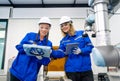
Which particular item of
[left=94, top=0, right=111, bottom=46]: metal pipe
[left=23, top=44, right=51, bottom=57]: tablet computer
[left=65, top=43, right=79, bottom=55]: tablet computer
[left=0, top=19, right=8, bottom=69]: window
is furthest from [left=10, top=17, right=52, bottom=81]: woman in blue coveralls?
[left=0, top=19, right=8, bottom=69]: window

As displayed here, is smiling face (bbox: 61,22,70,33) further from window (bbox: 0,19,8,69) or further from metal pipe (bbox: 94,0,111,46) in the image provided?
window (bbox: 0,19,8,69)

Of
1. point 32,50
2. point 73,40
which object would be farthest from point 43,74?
point 32,50

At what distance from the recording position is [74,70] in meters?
1.92

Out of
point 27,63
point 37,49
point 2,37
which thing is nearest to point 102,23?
point 37,49

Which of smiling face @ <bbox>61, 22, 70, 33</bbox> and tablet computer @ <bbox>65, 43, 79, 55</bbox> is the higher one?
smiling face @ <bbox>61, 22, 70, 33</bbox>

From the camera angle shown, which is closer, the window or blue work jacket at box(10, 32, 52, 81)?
blue work jacket at box(10, 32, 52, 81)

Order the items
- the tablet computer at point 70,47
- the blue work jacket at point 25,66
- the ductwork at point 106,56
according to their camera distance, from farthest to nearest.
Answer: the tablet computer at point 70,47 < the blue work jacket at point 25,66 < the ductwork at point 106,56

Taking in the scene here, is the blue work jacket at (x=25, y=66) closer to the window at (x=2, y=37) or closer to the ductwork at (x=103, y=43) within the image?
the ductwork at (x=103, y=43)

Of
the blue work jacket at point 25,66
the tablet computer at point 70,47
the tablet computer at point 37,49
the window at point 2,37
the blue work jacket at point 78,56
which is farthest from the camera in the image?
the window at point 2,37

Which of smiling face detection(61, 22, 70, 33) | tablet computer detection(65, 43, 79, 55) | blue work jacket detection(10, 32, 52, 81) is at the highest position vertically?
smiling face detection(61, 22, 70, 33)

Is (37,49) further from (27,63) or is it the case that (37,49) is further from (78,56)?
(78,56)

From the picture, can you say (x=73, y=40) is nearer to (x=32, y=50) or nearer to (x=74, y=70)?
(x=74, y=70)

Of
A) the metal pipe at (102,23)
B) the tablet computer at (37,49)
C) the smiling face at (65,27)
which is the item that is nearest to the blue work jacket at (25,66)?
the tablet computer at (37,49)

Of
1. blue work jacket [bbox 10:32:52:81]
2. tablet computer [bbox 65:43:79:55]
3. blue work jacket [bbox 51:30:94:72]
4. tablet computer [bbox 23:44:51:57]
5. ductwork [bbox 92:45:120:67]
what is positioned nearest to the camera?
ductwork [bbox 92:45:120:67]
